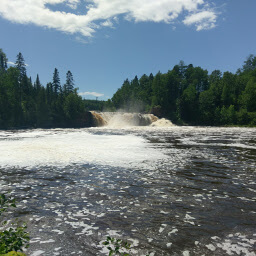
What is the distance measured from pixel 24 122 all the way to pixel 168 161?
259 feet

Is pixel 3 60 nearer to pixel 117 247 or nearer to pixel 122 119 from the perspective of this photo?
pixel 122 119

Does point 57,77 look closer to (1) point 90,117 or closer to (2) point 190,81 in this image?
(1) point 90,117

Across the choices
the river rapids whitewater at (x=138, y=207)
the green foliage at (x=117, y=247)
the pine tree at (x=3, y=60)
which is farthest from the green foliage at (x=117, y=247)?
the pine tree at (x=3, y=60)

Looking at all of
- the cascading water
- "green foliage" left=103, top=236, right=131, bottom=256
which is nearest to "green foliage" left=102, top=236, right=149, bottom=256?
"green foliage" left=103, top=236, right=131, bottom=256

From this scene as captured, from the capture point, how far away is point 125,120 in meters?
82.2

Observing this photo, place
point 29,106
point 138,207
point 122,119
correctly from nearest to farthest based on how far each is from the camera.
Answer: point 138,207 → point 122,119 → point 29,106

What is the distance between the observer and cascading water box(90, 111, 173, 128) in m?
80.9

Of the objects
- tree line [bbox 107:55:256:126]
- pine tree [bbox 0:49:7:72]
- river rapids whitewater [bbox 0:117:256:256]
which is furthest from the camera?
pine tree [bbox 0:49:7:72]

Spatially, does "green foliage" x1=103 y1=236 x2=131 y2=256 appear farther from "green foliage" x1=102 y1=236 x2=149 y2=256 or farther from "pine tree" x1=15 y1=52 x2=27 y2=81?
"pine tree" x1=15 y1=52 x2=27 y2=81

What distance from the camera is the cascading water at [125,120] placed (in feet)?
265

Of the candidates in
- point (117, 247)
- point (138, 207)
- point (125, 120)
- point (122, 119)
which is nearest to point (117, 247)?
point (117, 247)

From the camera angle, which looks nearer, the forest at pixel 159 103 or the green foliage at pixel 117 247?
the green foliage at pixel 117 247

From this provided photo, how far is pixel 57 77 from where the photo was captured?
12681 centimetres

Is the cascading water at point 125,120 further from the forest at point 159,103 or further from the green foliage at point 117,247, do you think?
the green foliage at point 117,247
